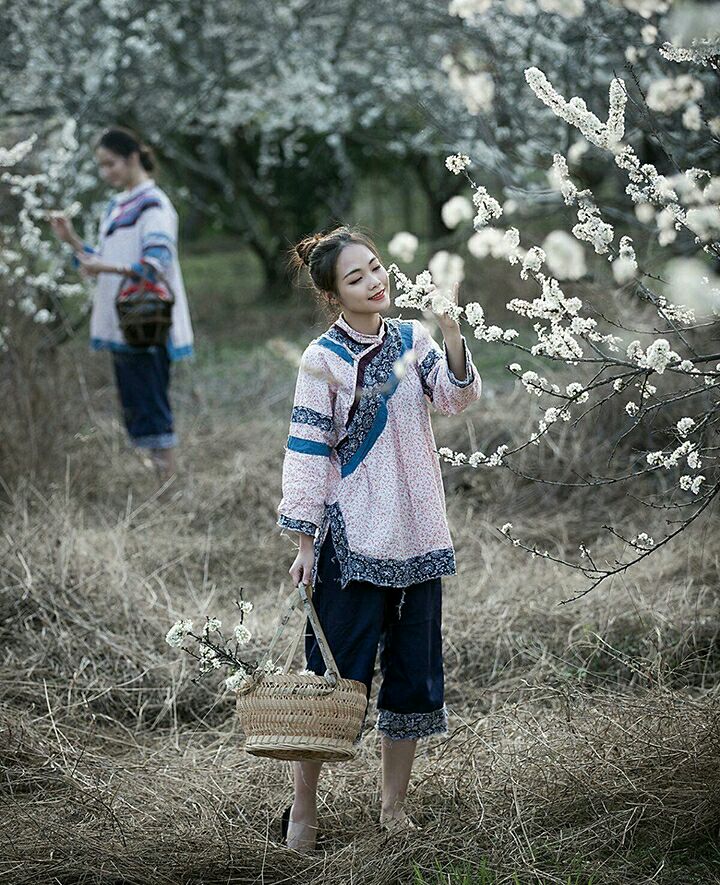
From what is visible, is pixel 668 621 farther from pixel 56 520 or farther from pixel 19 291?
pixel 19 291

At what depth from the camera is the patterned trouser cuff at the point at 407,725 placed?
291 cm

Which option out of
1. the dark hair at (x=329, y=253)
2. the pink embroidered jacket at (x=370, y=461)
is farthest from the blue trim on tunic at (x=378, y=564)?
the dark hair at (x=329, y=253)

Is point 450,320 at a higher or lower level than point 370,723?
higher

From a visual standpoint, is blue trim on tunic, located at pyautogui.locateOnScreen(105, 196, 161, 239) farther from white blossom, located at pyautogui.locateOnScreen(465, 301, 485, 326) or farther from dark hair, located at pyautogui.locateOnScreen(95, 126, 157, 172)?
white blossom, located at pyautogui.locateOnScreen(465, 301, 485, 326)

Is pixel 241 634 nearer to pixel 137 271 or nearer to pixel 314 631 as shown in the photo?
pixel 314 631

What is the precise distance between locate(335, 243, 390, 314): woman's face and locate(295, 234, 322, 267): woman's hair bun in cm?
12

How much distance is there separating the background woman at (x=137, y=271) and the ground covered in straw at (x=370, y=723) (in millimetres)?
364

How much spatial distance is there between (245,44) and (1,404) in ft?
18.0

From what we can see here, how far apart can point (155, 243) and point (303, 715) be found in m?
3.33

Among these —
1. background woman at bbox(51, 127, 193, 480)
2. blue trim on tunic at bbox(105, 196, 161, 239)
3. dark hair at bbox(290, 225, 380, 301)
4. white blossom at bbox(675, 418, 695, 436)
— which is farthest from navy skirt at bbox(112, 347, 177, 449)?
white blossom at bbox(675, 418, 695, 436)

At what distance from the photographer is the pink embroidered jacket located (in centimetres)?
281

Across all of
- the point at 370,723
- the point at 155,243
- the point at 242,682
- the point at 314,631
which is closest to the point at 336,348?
the point at 314,631

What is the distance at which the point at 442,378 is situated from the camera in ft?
9.29

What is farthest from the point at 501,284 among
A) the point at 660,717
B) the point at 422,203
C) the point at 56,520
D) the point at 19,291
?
the point at 422,203
